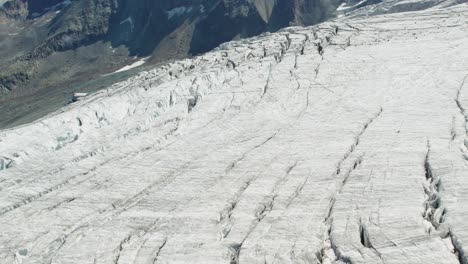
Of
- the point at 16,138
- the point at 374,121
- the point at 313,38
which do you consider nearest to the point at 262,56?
the point at 313,38

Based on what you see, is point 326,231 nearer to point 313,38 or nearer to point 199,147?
point 199,147

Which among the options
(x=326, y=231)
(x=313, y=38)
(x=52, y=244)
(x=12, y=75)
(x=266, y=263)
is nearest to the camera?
(x=266, y=263)

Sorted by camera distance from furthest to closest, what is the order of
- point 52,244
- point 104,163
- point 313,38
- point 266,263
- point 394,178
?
point 313,38, point 104,163, point 394,178, point 52,244, point 266,263

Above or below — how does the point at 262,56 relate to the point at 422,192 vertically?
above

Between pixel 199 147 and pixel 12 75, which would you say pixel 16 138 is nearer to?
pixel 199 147

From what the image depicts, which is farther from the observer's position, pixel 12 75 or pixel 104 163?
pixel 12 75

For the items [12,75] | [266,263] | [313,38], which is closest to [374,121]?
[266,263]
